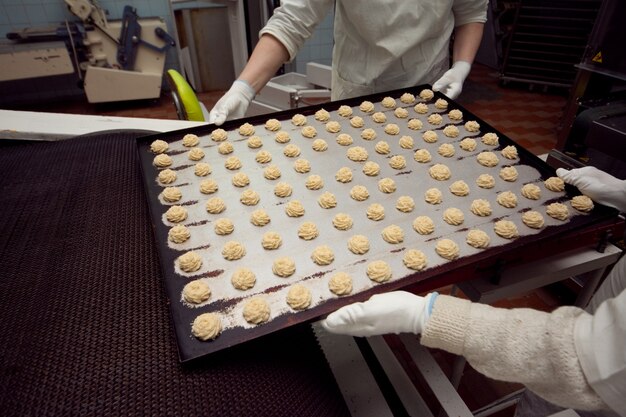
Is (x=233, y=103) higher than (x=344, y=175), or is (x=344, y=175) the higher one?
(x=233, y=103)

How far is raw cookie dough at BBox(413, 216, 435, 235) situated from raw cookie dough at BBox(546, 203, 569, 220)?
1.47 ft

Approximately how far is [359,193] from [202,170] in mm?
692

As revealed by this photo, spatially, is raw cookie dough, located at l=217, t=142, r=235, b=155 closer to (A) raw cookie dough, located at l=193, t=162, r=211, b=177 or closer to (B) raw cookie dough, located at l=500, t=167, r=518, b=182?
(A) raw cookie dough, located at l=193, t=162, r=211, b=177

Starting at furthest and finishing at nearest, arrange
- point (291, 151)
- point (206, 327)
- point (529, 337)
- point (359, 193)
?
point (291, 151), point (359, 193), point (206, 327), point (529, 337)

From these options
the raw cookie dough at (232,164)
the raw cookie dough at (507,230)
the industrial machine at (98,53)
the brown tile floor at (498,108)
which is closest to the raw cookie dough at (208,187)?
the raw cookie dough at (232,164)

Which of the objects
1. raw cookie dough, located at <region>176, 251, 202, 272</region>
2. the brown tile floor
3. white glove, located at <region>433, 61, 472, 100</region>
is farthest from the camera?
the brown tile floor

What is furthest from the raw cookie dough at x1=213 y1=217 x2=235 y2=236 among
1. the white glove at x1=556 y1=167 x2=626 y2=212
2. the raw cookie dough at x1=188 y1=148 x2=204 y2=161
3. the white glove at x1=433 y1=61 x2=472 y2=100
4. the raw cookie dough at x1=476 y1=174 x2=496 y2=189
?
the white glove at x1=433 y1=61 x2=472 y2=100

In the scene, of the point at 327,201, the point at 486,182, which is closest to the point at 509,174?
the point at 486,182

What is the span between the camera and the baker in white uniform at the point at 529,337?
2.69 feet

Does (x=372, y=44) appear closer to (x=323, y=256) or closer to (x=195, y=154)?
(x=195, y=154)

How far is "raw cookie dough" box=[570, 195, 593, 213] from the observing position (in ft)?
4.75

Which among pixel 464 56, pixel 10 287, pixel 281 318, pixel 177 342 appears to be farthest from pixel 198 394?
pixel 464 56

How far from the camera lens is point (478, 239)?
133 centimetres

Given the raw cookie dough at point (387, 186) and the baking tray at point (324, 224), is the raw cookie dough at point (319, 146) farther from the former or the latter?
the raw cookie dough at point (387, 186)
